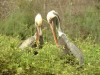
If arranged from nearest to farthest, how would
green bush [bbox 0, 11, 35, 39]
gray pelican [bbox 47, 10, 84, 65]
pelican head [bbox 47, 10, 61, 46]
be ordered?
gray pelican [bbox 47, 10, 84, 65] < pelican head [bbox 47, 10, 61, 46] < green bush [bbox 0, 11, 35, 39]

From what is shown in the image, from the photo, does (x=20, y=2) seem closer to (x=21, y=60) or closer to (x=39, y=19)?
(x=39, y=19)

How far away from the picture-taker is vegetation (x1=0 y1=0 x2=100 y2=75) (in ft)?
13.6

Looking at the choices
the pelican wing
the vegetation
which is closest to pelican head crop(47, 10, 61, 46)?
the vegetation

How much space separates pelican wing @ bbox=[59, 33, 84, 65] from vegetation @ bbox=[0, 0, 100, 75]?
0.08 m

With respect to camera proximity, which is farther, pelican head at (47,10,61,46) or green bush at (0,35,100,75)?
pelican head at (47,10,61,46)

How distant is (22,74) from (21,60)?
0.20 m

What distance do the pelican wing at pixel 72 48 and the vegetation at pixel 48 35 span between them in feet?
0.27

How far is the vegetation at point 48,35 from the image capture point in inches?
164

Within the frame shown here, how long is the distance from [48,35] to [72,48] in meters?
3.61

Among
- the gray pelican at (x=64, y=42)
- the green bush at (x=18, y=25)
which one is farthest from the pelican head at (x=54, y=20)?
the green bush at (x=18, y=25)

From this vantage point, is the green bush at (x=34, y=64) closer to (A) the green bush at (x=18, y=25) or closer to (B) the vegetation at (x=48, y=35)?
(B) the vegetation at (x=48, y=35)

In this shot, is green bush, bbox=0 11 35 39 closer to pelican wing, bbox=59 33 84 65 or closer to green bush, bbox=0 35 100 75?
pelican wing, bbox=59 33 84 65

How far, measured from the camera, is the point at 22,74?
4.05 metres

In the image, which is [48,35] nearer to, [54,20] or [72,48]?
[54,20]
